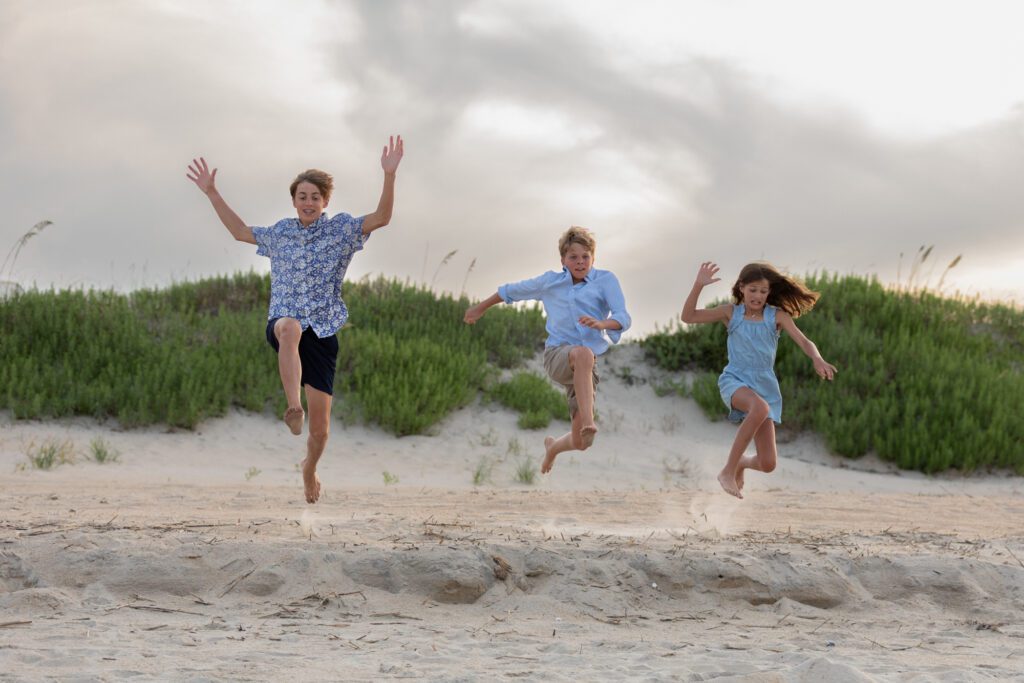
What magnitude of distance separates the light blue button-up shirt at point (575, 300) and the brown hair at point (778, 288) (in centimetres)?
97

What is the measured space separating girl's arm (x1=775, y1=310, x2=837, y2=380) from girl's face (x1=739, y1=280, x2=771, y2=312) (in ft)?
0.57

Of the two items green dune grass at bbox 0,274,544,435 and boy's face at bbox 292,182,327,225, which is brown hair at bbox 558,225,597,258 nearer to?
boy's face at bbox 292,182,327,225

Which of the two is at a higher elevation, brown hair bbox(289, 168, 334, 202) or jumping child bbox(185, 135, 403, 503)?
brown hair bbox(289, 168, 334, 202)

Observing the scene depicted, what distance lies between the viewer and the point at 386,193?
23.6 ft

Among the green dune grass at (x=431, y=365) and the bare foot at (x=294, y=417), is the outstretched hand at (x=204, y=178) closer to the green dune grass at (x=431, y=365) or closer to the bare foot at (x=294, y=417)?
the bare foot at (x=294, y=417)

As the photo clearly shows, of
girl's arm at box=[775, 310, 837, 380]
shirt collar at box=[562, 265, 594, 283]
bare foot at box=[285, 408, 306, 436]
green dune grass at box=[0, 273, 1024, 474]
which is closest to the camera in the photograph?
bare foot at box=[285, 408, 306, 436]

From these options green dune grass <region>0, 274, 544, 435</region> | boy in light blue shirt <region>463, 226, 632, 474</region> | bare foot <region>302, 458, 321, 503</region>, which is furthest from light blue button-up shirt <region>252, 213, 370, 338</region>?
green dune grass <region>0, 274, 544, 435</region>

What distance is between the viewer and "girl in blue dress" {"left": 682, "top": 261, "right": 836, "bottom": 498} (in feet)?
24.6

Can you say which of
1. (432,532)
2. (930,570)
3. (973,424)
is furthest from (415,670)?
(973,424)

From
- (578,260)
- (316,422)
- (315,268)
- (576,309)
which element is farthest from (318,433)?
(578,260)

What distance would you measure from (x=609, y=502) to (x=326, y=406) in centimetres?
369

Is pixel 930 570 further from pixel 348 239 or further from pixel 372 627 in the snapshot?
pixel 348 239

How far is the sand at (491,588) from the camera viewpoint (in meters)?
5.26

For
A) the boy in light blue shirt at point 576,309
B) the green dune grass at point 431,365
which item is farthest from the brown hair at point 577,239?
the green dune grass at point 431,365
